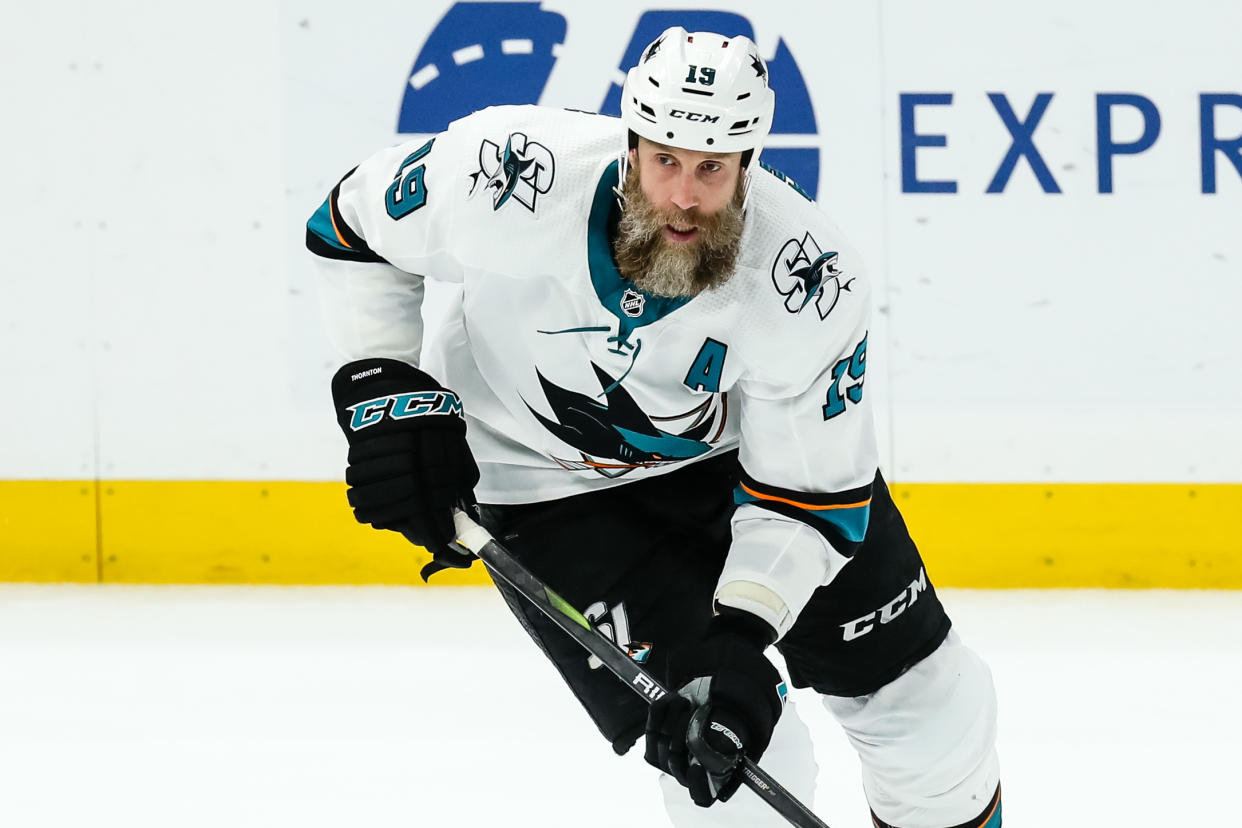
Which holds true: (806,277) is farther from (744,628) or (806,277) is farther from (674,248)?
(744,628)

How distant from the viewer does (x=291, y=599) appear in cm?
419

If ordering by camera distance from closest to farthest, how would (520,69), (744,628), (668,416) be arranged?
(744,628), (668,416), (520,69)

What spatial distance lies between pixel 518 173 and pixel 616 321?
24 cm

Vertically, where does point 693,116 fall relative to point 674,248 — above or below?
above

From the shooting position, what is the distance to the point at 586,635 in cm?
212

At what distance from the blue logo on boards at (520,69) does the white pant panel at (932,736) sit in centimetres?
206

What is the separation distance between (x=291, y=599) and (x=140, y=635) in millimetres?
450

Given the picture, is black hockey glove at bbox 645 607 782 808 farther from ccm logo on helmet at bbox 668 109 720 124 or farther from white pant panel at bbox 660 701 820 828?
ccm logo on helmet at bbox 668 109 720 124

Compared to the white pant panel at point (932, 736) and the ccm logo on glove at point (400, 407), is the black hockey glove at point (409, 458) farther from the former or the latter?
the white pant panel at point (932, 736)

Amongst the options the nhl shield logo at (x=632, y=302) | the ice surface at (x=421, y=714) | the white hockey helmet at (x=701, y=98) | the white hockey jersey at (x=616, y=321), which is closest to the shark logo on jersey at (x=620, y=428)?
the white hockey jersey at (x=616, y=321)

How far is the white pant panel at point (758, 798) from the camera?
2.28 metres

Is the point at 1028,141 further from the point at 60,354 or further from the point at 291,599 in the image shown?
the point at 60,354

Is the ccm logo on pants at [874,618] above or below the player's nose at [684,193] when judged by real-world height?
below

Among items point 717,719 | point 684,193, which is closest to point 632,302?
point 684,193
